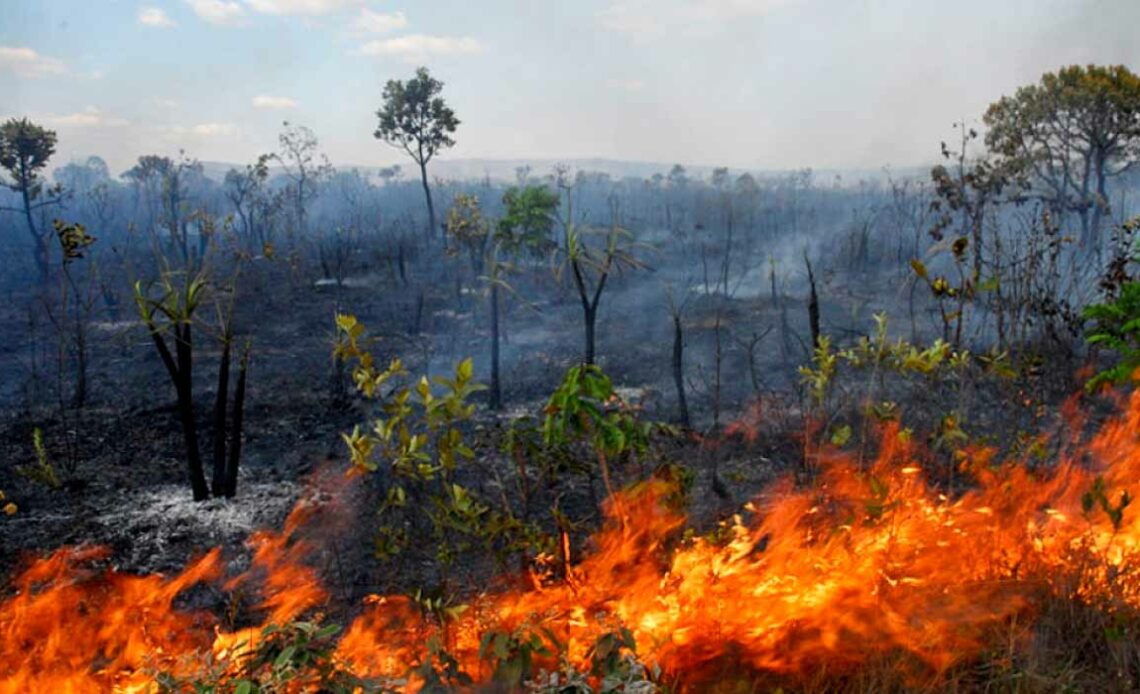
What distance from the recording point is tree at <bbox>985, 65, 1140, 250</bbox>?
590 inches

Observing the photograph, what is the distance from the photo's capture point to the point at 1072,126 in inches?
625

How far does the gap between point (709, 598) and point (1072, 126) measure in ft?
55.6

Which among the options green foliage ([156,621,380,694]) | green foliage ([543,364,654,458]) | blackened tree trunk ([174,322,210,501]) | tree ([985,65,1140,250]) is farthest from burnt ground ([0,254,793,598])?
tree ([985,65,1140,250])

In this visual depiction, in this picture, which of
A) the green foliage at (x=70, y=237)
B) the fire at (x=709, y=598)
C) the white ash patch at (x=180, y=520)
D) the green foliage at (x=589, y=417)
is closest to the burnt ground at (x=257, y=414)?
the white ash patch at (x=180, y=520)

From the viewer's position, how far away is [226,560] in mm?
5262

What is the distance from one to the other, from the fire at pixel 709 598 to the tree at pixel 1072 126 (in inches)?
517

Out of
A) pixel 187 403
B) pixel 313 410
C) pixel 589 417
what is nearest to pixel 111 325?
pixel 313 410

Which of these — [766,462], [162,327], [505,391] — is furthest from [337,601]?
[505,391]

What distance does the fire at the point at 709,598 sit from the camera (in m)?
3.12

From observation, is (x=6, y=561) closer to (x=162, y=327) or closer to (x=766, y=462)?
(x=162, y=327)

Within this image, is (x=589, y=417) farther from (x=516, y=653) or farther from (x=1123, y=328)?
(x=1123, y=328)

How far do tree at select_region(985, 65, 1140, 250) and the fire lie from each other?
1314 cm

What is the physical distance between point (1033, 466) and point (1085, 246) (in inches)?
487

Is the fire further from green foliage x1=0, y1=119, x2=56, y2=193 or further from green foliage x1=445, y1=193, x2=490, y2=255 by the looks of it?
green foliage x1=0, y1=119, x2=56, y2=193
